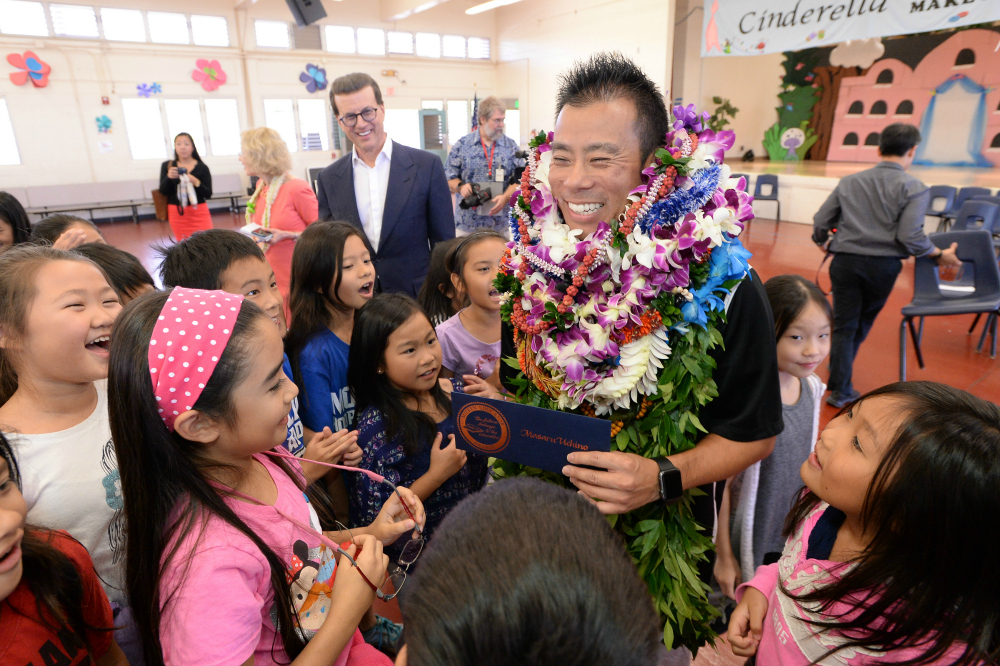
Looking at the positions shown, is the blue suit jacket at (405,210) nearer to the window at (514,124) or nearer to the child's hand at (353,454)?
the child's hand at (353,454)

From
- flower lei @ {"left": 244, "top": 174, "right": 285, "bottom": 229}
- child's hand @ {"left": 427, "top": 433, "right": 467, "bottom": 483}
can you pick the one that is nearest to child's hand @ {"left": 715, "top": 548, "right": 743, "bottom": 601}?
child's hand @ {"left": 427, "top": 433, "right": 467, "bottom": 483}

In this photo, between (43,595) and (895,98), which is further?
(895,98)

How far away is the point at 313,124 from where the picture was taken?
15.0m

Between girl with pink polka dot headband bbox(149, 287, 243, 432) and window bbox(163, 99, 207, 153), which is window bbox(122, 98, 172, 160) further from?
girl with pink polka dot headband bbox(149, 287, 243, 432)

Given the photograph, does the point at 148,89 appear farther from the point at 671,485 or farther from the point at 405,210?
the point at 671,485

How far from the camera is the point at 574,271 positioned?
148 cm

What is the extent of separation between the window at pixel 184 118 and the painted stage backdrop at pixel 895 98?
1460cm

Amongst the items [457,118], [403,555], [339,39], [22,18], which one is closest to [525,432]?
[403,555]

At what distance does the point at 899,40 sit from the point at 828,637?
16.0 metres

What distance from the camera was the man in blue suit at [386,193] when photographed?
3.60 m

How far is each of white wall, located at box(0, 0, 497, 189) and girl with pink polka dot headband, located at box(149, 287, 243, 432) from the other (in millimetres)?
14673

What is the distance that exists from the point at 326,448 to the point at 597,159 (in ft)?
3.88

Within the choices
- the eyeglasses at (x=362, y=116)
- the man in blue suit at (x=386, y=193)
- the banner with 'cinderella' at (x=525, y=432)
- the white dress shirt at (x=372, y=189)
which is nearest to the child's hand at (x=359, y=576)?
the banner with 'cinderella' at (x=525, y=432)

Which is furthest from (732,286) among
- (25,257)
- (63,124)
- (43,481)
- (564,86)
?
(63,124)
